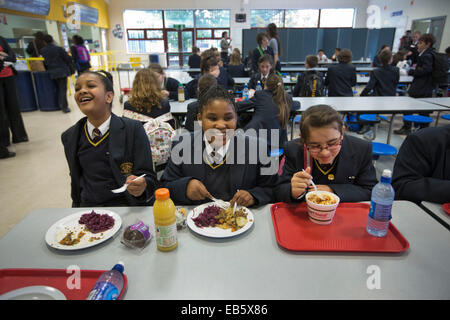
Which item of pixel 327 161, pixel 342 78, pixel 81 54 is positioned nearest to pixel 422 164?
pixel 327 161

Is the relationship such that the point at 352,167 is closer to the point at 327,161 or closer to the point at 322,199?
the point at 327,161

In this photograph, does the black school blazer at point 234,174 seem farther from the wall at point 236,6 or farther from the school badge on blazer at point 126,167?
the wall at point 236,6

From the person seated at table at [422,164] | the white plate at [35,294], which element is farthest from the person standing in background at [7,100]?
the person seated at table at [422,164]

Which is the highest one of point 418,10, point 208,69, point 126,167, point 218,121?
point 418,10

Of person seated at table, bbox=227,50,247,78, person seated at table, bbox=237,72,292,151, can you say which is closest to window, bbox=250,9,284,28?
person seated at table, bbox=227,50,247,78

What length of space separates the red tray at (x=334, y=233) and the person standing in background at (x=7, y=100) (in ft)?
15.4

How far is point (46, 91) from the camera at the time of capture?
7.14 meters

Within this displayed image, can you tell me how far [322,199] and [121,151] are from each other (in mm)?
1098

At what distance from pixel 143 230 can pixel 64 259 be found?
11.2 inches

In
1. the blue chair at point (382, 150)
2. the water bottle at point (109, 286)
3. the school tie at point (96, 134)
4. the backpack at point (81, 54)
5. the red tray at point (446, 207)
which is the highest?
the backpack at point (81, 54)

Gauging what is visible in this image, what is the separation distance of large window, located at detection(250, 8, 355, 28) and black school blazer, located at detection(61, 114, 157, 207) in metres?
15.2

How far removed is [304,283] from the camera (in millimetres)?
870

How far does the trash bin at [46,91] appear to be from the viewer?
6973 millimetres
